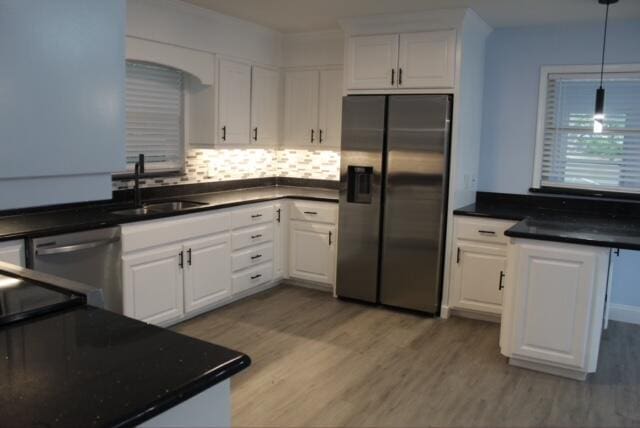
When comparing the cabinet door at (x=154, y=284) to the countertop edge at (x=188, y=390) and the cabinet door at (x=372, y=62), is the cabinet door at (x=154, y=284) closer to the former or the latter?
the cabinet door at (x=372, y=62)

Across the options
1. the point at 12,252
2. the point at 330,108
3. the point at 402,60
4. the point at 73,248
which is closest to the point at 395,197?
the point at 402,60

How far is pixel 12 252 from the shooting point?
2.81 metres

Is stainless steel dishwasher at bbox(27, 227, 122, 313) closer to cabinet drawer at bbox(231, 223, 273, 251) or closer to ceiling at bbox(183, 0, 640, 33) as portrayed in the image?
cabinet drawer at bbox(231, 223, 273, 251)

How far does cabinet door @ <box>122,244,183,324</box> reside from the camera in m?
3.52

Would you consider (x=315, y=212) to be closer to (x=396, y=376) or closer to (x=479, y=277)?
(x=479, y=277)

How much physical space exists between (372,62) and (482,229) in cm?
157

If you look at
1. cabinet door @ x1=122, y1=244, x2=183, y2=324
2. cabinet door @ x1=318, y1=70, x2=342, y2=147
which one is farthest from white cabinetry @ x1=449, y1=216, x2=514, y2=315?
cabinet door @ x1=122, y1=244, x2=183, y2=324

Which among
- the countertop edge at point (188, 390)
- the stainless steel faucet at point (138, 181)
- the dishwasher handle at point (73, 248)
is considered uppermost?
the stainless steel faucet at point (138, 181)

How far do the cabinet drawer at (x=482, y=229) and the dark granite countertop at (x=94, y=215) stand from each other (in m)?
1.12

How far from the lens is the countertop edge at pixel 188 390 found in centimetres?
100

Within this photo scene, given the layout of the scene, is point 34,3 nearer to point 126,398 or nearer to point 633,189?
point 126,398

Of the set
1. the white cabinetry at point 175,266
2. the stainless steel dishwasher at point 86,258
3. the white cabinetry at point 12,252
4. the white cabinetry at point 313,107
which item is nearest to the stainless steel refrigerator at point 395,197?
the white cabinetry at point 313,107

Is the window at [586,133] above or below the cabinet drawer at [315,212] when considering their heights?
above

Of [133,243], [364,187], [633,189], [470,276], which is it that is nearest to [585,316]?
[470,276]
